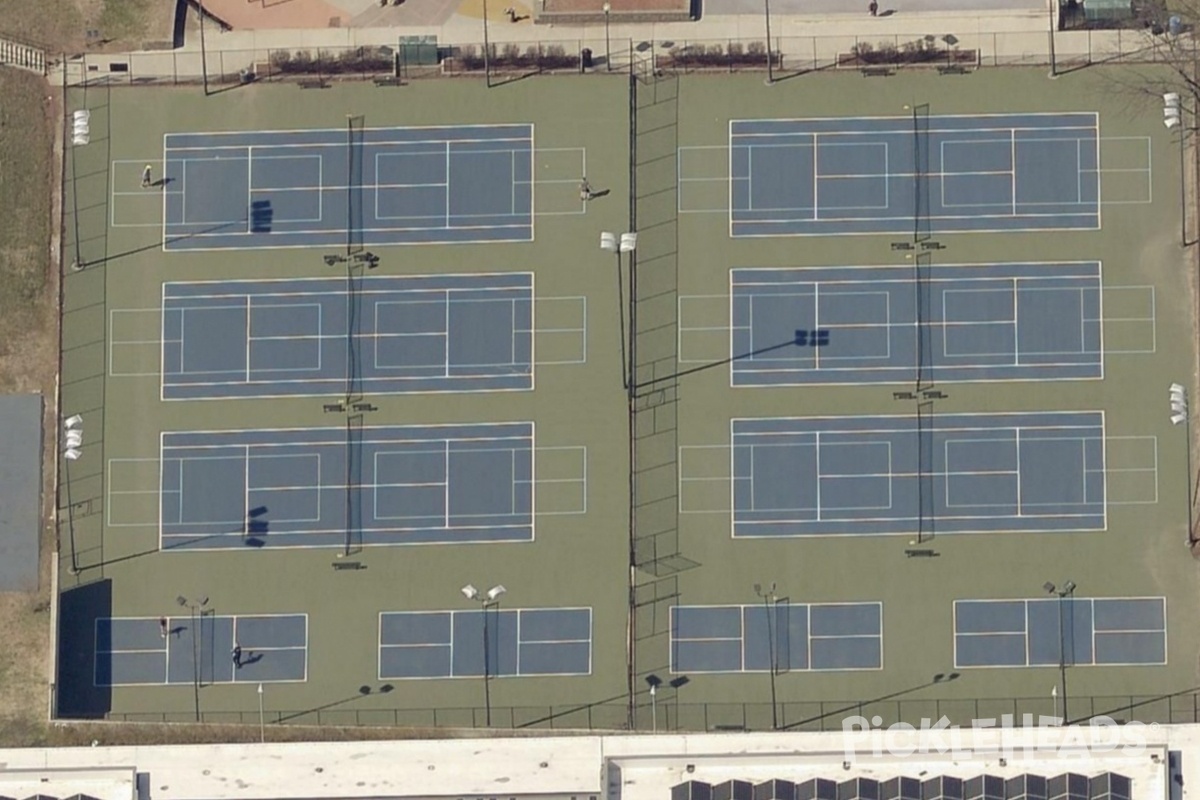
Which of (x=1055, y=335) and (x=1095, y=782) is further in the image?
(x=1055, y=335)

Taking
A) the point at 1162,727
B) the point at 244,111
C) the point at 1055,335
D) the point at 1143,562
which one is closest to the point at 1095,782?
the point at 1162,727

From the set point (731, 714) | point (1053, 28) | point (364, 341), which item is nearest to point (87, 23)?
point (364, 341)

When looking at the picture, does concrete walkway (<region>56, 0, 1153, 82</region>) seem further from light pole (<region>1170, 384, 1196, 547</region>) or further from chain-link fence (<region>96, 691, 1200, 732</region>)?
chain-link fence (<region>96, 691, 1200, 732</region>)

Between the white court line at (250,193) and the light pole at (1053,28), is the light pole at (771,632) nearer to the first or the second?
the light pole at (1053,28)

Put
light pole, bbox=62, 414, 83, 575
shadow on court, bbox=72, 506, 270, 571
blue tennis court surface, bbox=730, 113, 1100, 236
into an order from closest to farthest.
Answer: light pole, bbox=62, 414, 83, 575 < shadow on court, bbox=72, 506, 270, 571 < blue tennis court surface, bbox=730, 113, 1100, 236

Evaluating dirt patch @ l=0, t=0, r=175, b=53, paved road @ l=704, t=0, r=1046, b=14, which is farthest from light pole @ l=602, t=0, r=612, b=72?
dirt patch @ l=0, t=0, r=175, b=53

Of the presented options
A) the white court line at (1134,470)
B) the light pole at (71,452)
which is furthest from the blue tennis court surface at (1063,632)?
the light pole at (71,452)

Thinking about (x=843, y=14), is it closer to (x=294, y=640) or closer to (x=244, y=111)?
(x=244, y=111)
